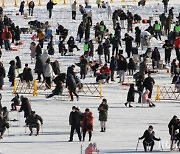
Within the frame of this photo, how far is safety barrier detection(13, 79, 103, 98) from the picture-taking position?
4706 centimetres

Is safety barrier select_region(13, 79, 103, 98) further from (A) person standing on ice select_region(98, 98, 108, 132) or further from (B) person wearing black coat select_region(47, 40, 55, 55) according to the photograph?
(B) person wearing black coat select_region(47, 40, 55, 55)

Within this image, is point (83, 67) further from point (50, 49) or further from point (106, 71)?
point (50, 49)

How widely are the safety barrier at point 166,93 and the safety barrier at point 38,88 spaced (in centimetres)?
216

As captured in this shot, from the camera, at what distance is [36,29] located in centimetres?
6250

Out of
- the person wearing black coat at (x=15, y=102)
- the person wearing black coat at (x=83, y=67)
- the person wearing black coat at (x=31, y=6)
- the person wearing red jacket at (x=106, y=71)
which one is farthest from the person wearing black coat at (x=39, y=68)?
the person wearing black coat at (x=31, y=6)

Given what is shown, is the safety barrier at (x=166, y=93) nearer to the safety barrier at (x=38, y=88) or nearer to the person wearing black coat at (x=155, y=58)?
the safety barrier at (x=38, y=88)

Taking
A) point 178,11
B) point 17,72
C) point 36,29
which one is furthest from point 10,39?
point 178,11

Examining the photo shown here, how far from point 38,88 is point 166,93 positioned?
4912 millimetres

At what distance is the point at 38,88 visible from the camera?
47969mm

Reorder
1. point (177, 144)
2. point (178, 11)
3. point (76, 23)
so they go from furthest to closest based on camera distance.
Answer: point (178, 11), point (76, 23), point (177, 144)

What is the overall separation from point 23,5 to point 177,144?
31.4 meters

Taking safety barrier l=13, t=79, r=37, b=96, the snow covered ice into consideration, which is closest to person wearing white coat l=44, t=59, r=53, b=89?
safety barrier l=13, t=79, r=37, b=96

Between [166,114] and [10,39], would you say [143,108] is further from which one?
[10,39]

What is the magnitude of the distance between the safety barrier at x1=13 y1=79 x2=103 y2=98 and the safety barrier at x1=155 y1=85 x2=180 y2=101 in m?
2.16
